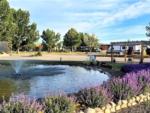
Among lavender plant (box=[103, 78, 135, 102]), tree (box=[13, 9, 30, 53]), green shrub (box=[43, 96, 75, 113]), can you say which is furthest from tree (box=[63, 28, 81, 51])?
green shrub (box=[43, 96, 75, 113])

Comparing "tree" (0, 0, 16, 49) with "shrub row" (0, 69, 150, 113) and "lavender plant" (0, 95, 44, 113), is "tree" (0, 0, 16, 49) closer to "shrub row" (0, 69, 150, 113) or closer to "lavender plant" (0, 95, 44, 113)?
"shrub row" (0, 69, 150, 113)

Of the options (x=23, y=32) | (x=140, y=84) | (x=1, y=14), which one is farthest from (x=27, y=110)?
(x=23, y=32)

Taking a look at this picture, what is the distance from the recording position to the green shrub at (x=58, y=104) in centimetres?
816

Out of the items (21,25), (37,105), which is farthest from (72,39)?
(37,105)

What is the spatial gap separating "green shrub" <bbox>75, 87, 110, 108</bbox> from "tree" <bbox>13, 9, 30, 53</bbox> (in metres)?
79.6

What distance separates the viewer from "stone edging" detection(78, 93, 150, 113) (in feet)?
31.0

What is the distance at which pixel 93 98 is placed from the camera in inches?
380

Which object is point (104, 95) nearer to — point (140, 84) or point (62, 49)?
point (140, 84)

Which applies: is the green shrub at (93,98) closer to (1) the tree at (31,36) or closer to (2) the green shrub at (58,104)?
(2) the green shrub at (58,104)

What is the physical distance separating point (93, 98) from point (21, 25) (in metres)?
81.7

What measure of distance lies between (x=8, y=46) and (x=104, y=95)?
74566mm

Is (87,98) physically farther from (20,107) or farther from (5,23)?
(5,23)

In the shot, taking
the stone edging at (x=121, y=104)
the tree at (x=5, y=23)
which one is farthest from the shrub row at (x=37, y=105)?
the tree at (x=5, y=23)

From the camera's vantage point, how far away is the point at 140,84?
40.4 feet
